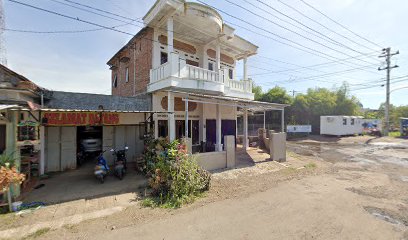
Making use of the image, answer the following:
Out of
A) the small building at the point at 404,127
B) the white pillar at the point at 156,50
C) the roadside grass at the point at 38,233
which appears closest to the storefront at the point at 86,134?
the white pillar at the point at 156,50

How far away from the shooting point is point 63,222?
450 cm

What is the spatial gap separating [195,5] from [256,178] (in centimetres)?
857

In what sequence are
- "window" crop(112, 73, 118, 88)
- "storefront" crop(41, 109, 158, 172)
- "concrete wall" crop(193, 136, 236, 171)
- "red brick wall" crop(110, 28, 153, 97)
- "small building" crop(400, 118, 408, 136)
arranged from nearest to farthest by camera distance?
"storefront" crop(41, 109, 158, 172) → "concrete wall" crop(193, 136, 236, 171) → "red brick wall" crop(110, 28, 153, 97) → "window" crop(112, 73, 118, 88) → "small building" crop(400, 118, 408, 136)

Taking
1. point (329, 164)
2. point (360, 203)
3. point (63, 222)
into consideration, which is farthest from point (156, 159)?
point (329, 164)

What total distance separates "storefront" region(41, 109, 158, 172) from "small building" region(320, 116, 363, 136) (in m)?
25.0

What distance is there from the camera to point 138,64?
39.5ft

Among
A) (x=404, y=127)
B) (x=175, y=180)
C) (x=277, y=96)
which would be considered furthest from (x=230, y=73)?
(x=404, y=127)

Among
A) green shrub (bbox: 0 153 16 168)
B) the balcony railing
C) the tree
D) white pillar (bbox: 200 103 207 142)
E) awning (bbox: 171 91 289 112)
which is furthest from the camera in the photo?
the tree

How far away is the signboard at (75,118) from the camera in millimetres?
7641

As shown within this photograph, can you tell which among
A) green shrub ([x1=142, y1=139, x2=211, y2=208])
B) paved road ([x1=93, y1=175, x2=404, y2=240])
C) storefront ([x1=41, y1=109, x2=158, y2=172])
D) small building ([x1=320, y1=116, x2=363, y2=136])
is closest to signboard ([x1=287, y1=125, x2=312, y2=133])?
small building ([x1=320, y1=116, x2=363, y2=136])

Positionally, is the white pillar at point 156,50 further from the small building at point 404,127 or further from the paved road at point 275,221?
the small building at point 404,127

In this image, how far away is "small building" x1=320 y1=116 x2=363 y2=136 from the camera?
25281mm

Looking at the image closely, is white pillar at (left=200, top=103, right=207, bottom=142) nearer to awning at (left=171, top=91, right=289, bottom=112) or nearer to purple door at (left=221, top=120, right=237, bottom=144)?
awning at (left=171, top=91, right=289, bottom=112)

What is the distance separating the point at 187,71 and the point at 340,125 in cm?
2417
